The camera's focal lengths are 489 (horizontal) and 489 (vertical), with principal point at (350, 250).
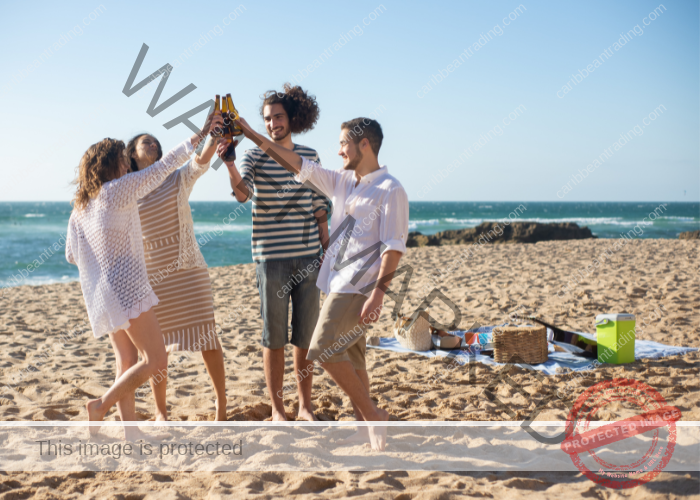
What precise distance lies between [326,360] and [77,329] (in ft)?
14.8

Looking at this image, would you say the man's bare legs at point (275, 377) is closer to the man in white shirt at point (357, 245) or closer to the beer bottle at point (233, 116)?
the man in white shirt at point (357, 245)

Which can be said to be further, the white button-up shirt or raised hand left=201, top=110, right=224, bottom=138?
raised hand left=201, top=110, right=224, bottom=138

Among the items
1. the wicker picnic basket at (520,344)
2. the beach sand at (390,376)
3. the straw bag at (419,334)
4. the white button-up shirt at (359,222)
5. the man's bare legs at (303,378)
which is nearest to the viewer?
the beach sand at (390,376)

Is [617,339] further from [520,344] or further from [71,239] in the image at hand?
[71,239]

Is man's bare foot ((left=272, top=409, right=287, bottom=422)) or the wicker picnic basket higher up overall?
the wicker picnic basket

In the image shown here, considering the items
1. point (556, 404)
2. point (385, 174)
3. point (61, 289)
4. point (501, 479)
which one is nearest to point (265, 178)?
point (385, 174)

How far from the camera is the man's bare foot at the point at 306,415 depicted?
300 cm

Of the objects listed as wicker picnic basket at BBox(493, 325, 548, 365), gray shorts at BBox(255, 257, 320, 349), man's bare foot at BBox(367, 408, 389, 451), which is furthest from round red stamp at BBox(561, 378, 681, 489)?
gray shorts at BBox(255, 257, 320, 349)

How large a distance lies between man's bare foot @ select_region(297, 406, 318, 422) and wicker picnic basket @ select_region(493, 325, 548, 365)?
183 cm

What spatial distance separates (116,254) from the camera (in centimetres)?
245

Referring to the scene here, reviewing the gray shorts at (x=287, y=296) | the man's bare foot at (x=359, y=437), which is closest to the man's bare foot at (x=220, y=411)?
the gray shorts at (x=287, y=296)

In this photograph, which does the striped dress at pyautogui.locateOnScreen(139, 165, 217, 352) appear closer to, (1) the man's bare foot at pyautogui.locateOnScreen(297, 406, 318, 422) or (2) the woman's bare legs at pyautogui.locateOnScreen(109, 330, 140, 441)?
(2) the woman's bare legs at pyautogui.locateOnScreen(109, 330, 140, 441)

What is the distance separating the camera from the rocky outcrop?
17734 millimetres

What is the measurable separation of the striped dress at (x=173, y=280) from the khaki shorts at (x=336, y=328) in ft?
2.71
